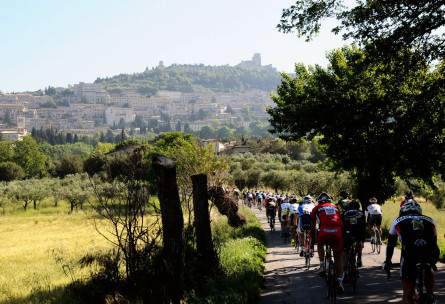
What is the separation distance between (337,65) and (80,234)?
1726 centimetres

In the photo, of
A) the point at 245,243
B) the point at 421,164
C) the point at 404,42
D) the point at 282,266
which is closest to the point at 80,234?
the point at 245,243

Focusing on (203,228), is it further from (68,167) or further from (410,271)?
(68,167)

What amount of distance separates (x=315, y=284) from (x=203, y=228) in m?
2.71

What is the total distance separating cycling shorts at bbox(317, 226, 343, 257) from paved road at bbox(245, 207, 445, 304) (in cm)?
89

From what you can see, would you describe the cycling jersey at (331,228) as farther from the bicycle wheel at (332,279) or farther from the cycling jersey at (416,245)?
the cycling jersey at (416,245)

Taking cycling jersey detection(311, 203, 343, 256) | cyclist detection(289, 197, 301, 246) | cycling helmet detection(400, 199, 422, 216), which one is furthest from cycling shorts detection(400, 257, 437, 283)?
cyclist detection(289, 197, 301, 246)

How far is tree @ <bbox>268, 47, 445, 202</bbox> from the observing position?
1448 cm

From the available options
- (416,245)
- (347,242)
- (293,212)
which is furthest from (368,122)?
(416,245)

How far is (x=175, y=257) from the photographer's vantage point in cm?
659

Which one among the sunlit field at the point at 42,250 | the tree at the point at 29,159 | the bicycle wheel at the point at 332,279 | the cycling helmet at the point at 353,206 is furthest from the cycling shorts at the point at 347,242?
the tree at the point at 29,159

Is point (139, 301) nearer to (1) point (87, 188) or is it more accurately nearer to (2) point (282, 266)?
(2) point (282, 266)

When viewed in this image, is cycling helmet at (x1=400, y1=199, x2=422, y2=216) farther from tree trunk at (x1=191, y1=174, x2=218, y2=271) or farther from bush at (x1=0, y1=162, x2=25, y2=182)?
bush at (x1=0, y1=162, x2=25, y2=182)

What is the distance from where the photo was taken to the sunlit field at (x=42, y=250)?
8.71 m

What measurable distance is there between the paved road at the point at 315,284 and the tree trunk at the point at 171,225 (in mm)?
1900
